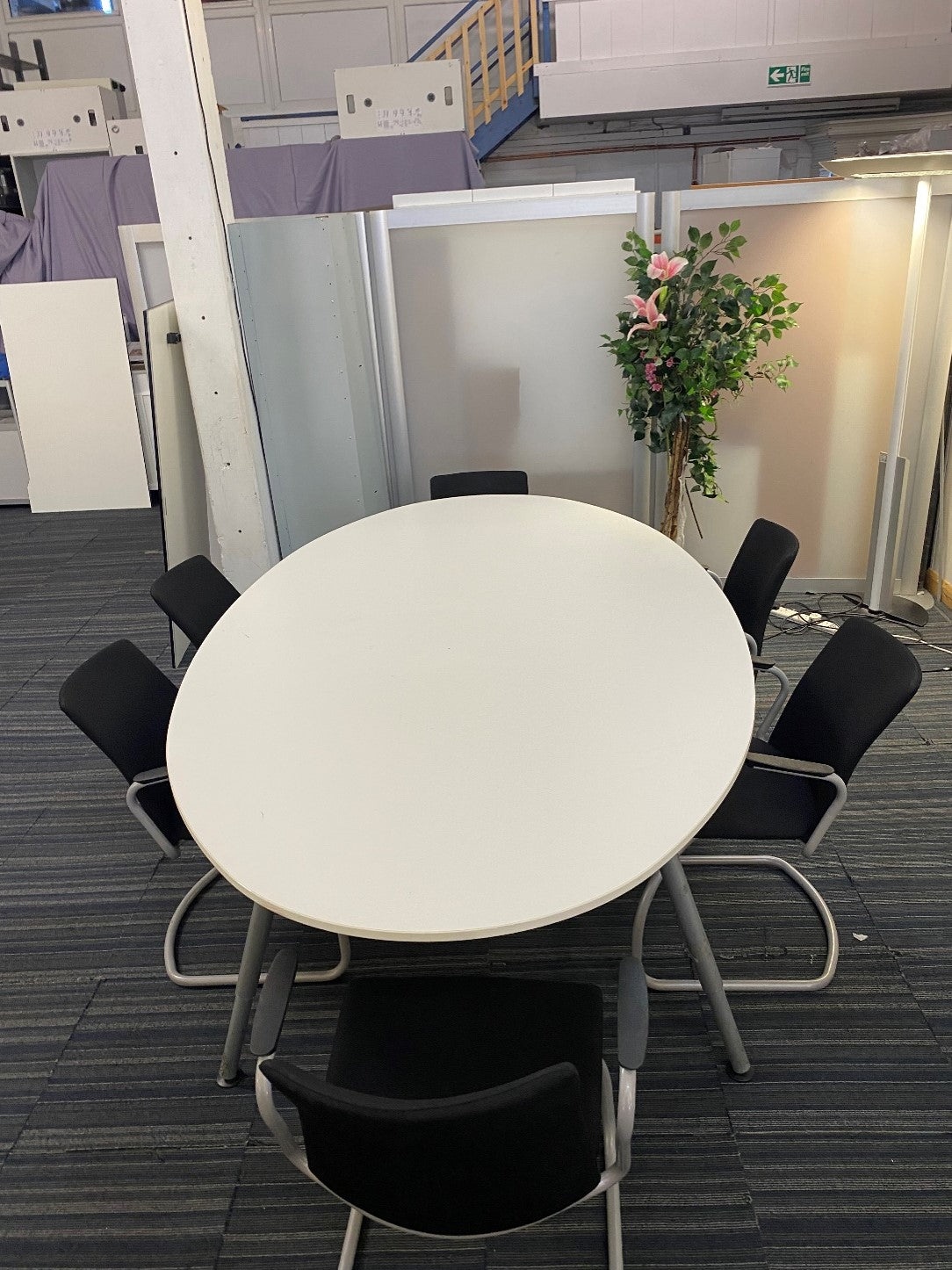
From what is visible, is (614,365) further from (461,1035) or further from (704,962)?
(461,1035)

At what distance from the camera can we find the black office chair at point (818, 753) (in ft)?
6.43

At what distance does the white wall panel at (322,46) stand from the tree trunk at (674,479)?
20.7 ft

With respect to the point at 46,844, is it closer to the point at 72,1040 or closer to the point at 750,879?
the point at 72,1040

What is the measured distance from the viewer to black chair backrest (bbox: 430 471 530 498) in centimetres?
362

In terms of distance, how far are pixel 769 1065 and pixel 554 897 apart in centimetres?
102

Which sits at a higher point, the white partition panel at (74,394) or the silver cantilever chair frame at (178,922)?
the white partition panel at (74,394)

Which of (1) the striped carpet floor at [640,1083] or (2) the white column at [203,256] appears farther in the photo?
(2) the white column at [203,256]

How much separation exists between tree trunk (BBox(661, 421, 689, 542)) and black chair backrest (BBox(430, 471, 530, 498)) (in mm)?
632

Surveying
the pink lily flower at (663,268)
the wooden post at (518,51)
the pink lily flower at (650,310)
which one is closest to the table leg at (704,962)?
the pink lily flower at (650,310)

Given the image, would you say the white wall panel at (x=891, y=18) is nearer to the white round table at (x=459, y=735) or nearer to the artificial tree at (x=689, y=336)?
the artificial tree at (x=689, y=336)

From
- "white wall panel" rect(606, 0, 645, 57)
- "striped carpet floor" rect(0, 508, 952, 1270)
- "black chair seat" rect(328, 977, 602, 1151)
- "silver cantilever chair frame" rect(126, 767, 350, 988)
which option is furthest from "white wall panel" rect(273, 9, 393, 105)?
"black chair seat" rect(328, 977, 602, 1151)

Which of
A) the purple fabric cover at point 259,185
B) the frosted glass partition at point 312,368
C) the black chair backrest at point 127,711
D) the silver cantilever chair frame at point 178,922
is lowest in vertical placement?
the silver cantilever chair frame at point 178,922

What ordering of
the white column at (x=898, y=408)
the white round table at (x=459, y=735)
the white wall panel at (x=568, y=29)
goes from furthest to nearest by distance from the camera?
the white wall panel at (x=568, y=29) → the white column at (x=898, y=408) → the white round table at (x=459, y=735)

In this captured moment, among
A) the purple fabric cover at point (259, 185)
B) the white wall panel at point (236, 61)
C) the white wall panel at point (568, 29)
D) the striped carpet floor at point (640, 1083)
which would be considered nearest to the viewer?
the striped carpet floor at point (640, 1083)
